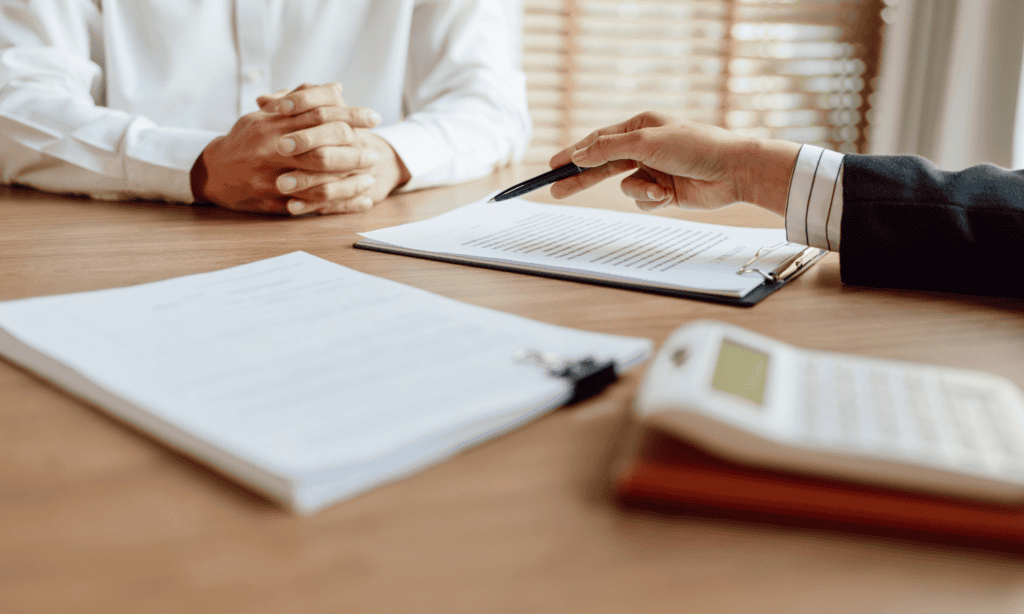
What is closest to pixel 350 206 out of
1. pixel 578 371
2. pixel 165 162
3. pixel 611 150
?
pixel 165 162

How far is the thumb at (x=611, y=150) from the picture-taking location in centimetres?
77

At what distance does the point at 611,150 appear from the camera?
2.55 feet

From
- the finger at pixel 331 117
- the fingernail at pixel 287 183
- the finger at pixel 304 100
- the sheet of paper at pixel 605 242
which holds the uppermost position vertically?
the finger at pixel 304 100

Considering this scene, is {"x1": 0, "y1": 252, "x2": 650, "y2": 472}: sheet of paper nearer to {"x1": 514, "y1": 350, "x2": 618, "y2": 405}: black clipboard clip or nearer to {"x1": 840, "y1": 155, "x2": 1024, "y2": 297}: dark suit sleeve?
{"x1": 514, "y1": 350, "x2": 618, "y2": 405}: black clipboard clip

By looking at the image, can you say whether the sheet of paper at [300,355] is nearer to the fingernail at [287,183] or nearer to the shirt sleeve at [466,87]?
the fingernail at [287,183]

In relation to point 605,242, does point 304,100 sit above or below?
above

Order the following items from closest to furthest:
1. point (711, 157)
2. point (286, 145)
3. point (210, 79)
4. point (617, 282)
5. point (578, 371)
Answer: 1. point (578, 371)
2. point (617, 282)
3. point (711, 157)
4. point (286, 145)
5. point (210, 79)

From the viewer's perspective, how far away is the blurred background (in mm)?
2703

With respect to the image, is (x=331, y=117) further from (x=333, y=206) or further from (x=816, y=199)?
(x=816, y=199)

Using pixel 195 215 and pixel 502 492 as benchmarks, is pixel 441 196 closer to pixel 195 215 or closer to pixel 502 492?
pixel 195 215

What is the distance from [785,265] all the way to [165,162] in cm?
79

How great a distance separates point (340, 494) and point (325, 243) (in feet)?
1.70

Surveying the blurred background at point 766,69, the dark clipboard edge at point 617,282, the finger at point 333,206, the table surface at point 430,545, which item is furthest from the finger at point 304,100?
the blurred background at point 766,69

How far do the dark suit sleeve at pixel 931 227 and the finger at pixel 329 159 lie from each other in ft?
1.89
